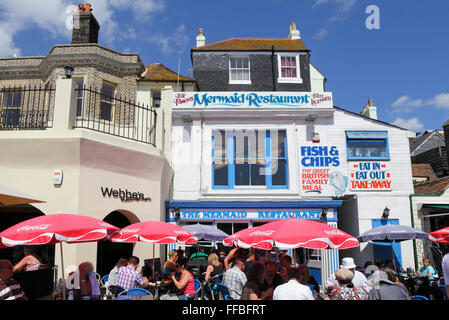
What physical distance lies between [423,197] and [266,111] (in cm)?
699

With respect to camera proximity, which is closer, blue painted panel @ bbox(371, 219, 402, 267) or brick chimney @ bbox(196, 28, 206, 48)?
blue painted panel @ bbox(371, 219, 402, 267)

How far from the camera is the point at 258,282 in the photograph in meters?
5.21

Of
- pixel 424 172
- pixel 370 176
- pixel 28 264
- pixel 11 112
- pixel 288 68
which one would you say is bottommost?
pixel 28 264

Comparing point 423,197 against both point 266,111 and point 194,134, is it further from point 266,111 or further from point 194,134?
point 194,134

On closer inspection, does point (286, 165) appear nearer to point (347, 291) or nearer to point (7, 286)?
point (347, 291)

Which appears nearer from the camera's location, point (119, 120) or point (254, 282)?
point (254, 282)

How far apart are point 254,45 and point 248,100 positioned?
15.7ft

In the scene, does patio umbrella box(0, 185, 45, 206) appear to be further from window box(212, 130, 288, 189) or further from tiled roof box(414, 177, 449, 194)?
tiled roof box(414, 177, 449, 194)

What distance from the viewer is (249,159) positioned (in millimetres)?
13945

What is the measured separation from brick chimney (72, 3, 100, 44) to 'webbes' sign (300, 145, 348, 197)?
11852 millimetres

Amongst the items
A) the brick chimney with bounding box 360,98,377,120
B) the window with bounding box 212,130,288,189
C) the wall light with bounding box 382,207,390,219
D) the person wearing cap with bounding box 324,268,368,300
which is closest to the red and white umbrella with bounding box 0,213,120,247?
the person wearing cap with bounding box 324,268,368,300

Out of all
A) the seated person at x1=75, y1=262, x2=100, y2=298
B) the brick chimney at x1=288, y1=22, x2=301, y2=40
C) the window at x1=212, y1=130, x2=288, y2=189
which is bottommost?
the seated person at x1=75, y1=262, x2=100, y2=298

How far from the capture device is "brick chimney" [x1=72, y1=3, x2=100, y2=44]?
56.0 feet

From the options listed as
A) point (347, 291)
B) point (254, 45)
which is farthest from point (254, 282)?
point (254, 45)
